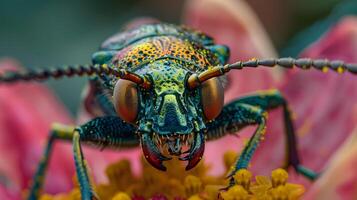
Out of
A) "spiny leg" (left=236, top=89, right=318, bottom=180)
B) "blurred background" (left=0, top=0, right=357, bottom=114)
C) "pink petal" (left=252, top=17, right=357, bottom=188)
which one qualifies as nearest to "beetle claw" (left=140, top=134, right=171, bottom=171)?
"spiny leg" (left=236, top=89, right=318, bottom=180)

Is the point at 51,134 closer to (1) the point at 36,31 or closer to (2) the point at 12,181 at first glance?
(2) the point at 12,181

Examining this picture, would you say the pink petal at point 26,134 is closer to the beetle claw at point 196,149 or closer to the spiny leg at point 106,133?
the spiny leg at point 106,133

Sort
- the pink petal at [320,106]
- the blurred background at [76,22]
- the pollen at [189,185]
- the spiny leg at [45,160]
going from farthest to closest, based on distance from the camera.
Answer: the blurred background at [76,22] → the pink petal at [320,106] → the spiny leg at [45,160] → the pollen at [189,185]

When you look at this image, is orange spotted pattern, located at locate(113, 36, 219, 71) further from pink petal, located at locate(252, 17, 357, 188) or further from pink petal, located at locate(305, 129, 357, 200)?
pink petal, located at locate(252, 17, 357, 188)

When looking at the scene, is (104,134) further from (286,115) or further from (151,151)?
(286,115)

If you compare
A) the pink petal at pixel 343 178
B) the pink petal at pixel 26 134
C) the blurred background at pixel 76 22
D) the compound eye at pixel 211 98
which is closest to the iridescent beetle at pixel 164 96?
the compound eye at pixel 211 98

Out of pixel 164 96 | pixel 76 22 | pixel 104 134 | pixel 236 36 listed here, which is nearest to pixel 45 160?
pixel 104 134

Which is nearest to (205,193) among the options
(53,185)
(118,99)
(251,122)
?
(251,122)
